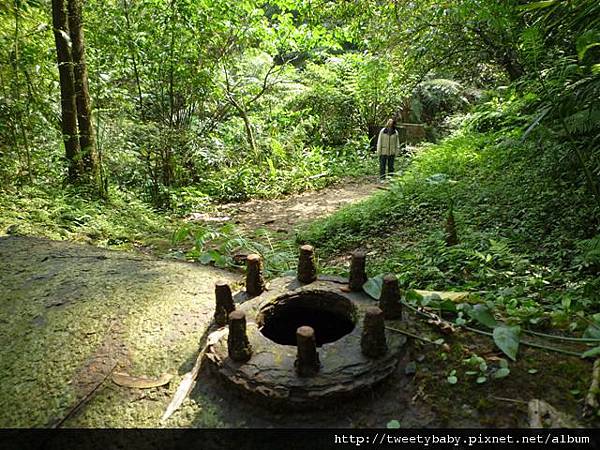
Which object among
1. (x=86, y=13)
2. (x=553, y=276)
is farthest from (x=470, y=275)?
(x=86, y=13)

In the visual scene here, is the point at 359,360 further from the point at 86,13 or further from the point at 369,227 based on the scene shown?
the point at 86,13

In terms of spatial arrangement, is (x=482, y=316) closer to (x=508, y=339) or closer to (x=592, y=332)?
(x=508, y=339)

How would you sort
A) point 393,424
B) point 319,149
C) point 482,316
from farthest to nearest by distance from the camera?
point 319,149 < point 482,316 < point 393,424

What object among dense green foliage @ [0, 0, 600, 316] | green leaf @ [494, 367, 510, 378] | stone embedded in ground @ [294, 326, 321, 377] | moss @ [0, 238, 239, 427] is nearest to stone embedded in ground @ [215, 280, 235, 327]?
moss @ [0, 238, 239, 427]

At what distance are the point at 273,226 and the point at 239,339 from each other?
18.4ft

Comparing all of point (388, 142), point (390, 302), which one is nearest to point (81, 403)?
point (390, 302)

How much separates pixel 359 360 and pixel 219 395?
0.54 metres

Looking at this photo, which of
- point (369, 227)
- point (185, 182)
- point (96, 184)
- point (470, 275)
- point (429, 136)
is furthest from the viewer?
point (429, 136)

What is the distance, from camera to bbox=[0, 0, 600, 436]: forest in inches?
55.5

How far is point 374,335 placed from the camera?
1438 mm

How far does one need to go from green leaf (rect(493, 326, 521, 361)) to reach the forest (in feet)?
0.04

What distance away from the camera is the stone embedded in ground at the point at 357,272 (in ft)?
6.29

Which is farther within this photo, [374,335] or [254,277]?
[254,277]

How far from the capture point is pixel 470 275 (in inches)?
125
